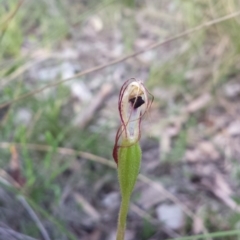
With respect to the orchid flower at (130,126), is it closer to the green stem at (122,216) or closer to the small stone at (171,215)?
the green stem at (122,216)

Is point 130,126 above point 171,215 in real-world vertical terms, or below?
below

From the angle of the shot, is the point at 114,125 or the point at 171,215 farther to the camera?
the point at 114,125

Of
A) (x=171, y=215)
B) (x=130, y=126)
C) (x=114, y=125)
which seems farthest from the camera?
(x=114, y=125)

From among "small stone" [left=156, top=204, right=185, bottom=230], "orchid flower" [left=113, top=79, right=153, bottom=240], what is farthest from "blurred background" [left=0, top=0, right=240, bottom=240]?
"orchid flower" [left=113, top=79, right=153, bottom=240]

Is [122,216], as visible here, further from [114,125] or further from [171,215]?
[114,125]

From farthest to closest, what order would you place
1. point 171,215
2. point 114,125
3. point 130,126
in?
point 114,125
point 171,215
point 130,126

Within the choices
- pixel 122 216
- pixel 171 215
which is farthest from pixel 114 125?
pixel 122 216

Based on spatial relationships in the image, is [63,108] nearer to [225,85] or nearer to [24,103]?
[24,103]

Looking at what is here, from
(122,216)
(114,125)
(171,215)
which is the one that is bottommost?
(122,216)

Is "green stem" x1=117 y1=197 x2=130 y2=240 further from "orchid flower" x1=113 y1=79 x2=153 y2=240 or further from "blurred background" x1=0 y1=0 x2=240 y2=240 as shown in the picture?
"blurred background" x1=0 y1=0 x2=240 y2=240

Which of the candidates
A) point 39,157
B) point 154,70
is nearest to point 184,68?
point 154,70

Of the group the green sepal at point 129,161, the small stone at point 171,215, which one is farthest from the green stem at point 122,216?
the small stone at point 171,215
